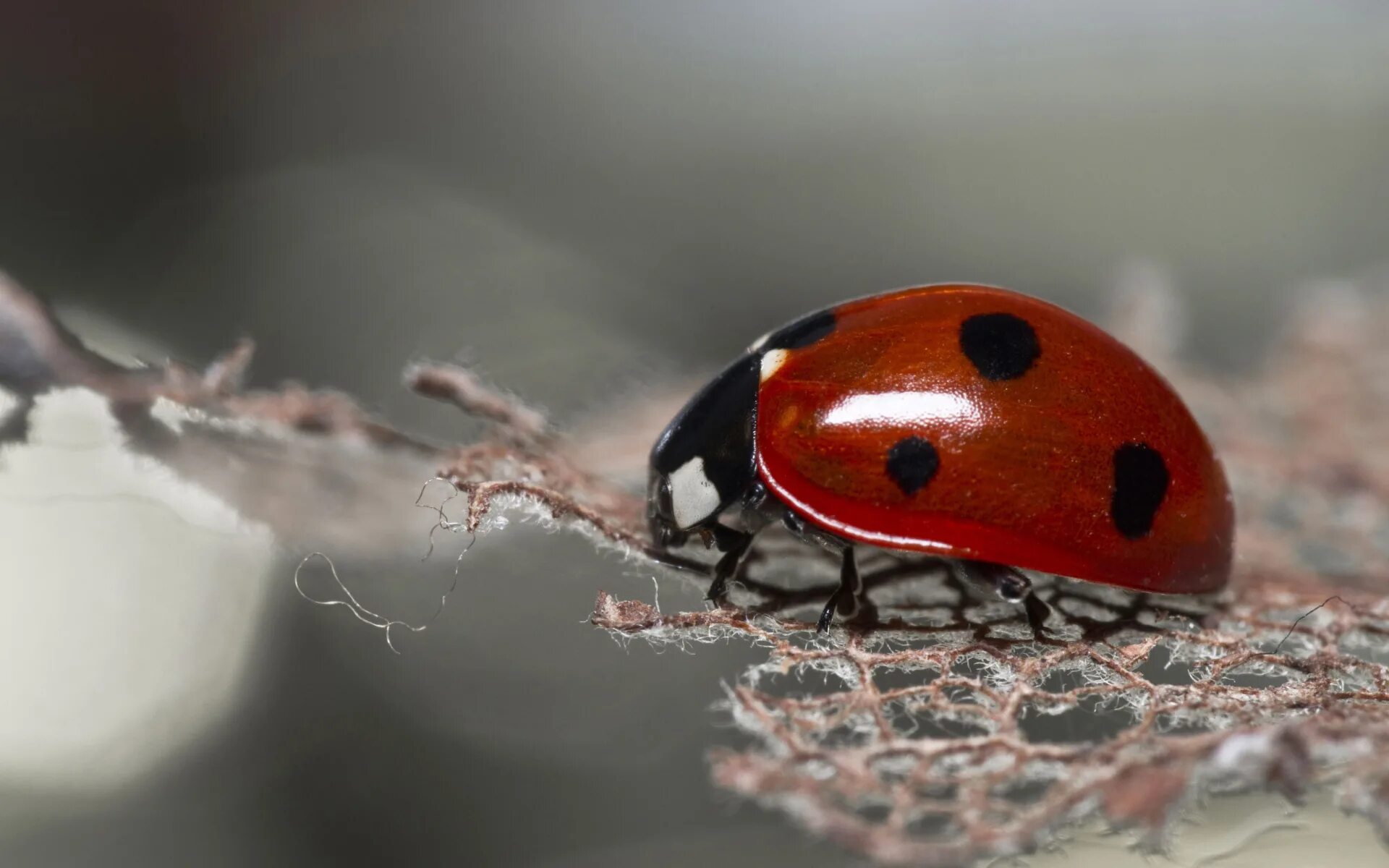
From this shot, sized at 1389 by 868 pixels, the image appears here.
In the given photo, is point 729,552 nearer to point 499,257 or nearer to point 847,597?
point 847,597

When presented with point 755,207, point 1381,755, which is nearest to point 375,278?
point 755,207

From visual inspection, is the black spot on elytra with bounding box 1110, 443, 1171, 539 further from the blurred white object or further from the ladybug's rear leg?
the blurred white object

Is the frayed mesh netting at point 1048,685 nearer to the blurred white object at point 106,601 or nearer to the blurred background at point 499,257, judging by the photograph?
the blurred background at point 499,257

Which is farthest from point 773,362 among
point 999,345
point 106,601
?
point 106,601

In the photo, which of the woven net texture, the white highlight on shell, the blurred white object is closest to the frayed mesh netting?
the woven net texture

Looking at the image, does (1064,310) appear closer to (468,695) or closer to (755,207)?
(468,695)

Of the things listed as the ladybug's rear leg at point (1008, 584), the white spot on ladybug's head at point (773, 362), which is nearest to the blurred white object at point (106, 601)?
the white spot on ladybug's head at point (773, 362)

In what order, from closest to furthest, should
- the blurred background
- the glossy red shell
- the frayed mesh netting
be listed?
1. the frayed mesh netting
2. the glossy red shell
3. the blurred background
